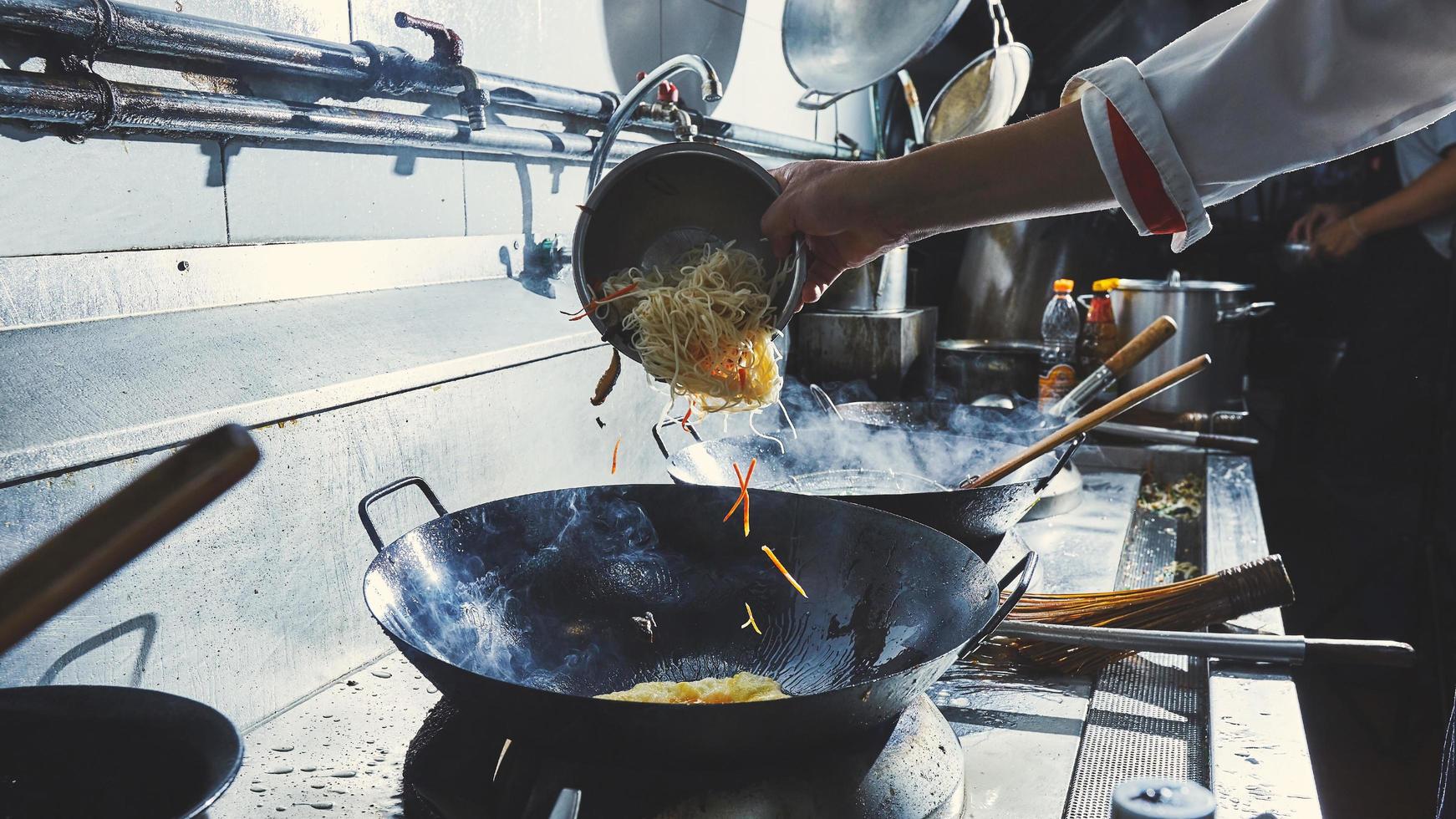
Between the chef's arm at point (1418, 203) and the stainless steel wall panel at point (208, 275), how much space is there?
394 centimetres

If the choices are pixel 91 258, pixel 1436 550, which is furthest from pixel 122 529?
pixel 1436 550

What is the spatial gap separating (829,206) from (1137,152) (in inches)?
18.7

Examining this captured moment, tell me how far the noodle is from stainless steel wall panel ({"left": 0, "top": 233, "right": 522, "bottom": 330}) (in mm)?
573

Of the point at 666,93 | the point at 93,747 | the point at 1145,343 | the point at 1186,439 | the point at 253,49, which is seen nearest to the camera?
the point at 93,747

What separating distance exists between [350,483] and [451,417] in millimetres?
286

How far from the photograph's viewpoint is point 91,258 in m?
1.41

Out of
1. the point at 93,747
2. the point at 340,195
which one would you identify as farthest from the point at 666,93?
the point at 93,747

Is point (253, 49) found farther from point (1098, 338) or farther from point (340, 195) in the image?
point (1098, 338)

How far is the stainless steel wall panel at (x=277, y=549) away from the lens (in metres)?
1.20

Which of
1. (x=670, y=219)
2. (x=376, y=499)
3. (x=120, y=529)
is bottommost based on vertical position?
(x=376, y=499)

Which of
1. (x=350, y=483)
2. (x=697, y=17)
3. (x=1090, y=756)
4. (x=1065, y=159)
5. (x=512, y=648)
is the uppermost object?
(x=697, y=17)

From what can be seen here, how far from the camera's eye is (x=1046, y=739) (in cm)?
145

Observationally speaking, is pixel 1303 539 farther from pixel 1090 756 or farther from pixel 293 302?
pixel 293 302

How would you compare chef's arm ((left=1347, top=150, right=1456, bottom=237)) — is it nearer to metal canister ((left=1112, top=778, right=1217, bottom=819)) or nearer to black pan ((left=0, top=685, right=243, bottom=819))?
metal canister ((left=1112, top=778, right=1217, bottom=819))
